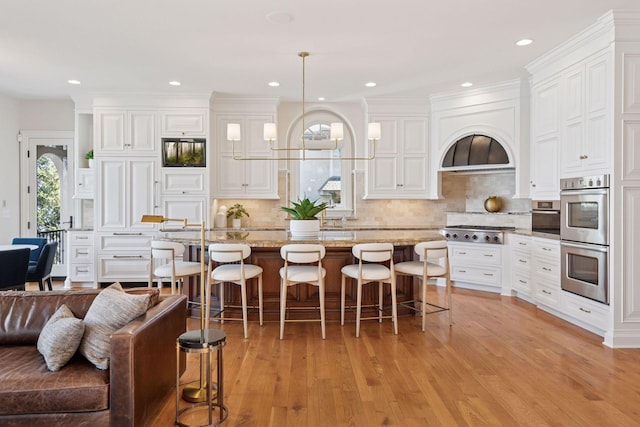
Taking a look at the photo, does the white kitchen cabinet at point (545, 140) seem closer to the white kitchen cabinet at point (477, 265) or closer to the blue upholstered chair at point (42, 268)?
the white kitchen cabinet at point (477, 265)

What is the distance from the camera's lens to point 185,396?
2797 mm

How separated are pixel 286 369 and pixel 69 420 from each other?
1494mm

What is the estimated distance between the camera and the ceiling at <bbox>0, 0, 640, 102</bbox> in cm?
360

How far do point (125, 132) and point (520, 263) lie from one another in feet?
18.6

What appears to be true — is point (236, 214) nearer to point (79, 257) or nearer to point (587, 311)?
point (79, 257)

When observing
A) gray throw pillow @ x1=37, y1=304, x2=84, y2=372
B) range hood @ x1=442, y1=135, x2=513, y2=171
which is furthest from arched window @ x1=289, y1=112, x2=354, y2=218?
gray throw pillow @ x1=37, y1=304, x2=84, y2=372

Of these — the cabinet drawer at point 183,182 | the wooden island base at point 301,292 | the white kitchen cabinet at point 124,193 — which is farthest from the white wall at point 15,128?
the wooden island base at point 301,292

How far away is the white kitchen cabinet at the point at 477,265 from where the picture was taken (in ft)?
19.1

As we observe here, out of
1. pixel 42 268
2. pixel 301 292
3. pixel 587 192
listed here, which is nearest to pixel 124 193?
pixel 42 268

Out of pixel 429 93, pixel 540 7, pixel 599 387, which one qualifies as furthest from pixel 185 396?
pixel 429 93

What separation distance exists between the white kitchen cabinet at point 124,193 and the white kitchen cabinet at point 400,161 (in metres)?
3.29

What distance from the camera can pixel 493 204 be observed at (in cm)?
636

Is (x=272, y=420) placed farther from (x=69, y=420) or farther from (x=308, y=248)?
(x=308, y=248)

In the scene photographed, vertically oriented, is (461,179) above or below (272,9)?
below
